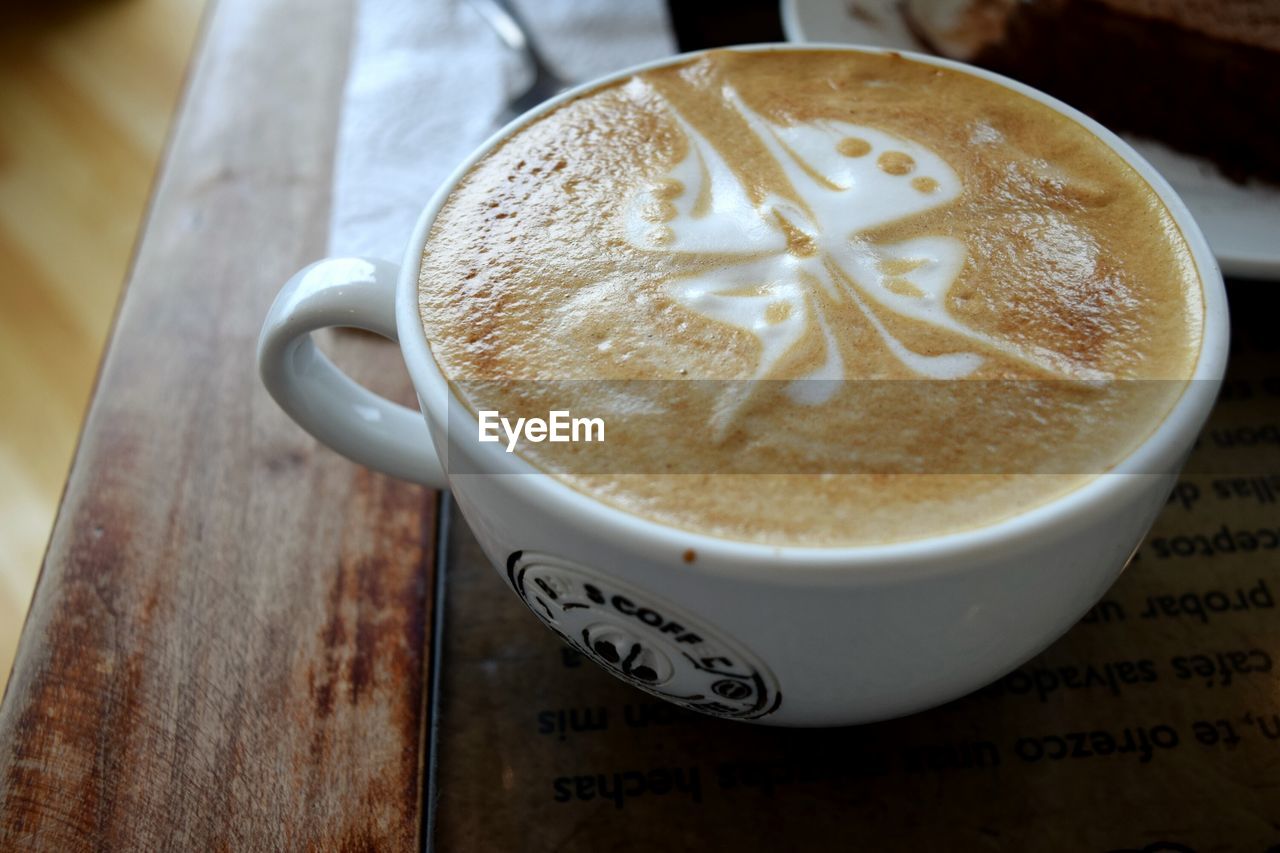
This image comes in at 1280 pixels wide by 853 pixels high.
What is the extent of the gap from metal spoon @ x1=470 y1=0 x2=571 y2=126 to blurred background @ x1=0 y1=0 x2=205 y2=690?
2.04 feet

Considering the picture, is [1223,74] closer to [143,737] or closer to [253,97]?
[253,97]

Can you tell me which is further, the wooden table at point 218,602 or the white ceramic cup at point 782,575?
the wooden table at point 218,602

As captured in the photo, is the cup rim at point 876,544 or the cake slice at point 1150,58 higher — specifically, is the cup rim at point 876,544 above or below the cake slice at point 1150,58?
above

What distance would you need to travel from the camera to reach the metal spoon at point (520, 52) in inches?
45.8

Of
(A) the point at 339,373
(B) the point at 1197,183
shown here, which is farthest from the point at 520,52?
(B) the point at 1197,183

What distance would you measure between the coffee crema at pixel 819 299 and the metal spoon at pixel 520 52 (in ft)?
1.39

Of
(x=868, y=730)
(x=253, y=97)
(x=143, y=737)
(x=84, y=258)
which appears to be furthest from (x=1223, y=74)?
(x=84, y=258)

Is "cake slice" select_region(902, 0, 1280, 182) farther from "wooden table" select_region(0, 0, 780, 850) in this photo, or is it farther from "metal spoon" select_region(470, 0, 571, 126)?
"wooden table" select_region(0, 0, 780, 850)

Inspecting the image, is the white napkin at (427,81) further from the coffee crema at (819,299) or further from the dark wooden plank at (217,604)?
the coffee crema at (819,299)

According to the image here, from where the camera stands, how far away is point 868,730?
68cm

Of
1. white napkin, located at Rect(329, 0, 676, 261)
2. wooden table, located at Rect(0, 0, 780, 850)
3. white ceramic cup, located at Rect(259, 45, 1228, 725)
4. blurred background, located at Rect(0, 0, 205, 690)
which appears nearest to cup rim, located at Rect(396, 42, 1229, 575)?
white ceramic cup, located at Rect(259, 45, 1228, 725)

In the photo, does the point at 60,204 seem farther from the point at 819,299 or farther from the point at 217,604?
the point at 819,299

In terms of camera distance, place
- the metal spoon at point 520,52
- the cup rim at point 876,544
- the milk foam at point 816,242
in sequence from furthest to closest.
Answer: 1. the metal spoon at point 520,52
2. the milk foam at point 816,242
3. the cup rim at point 876,544

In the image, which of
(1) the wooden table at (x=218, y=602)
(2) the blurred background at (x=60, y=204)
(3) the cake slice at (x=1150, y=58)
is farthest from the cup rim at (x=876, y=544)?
(2) the blurred background at (x=60, y=204)
